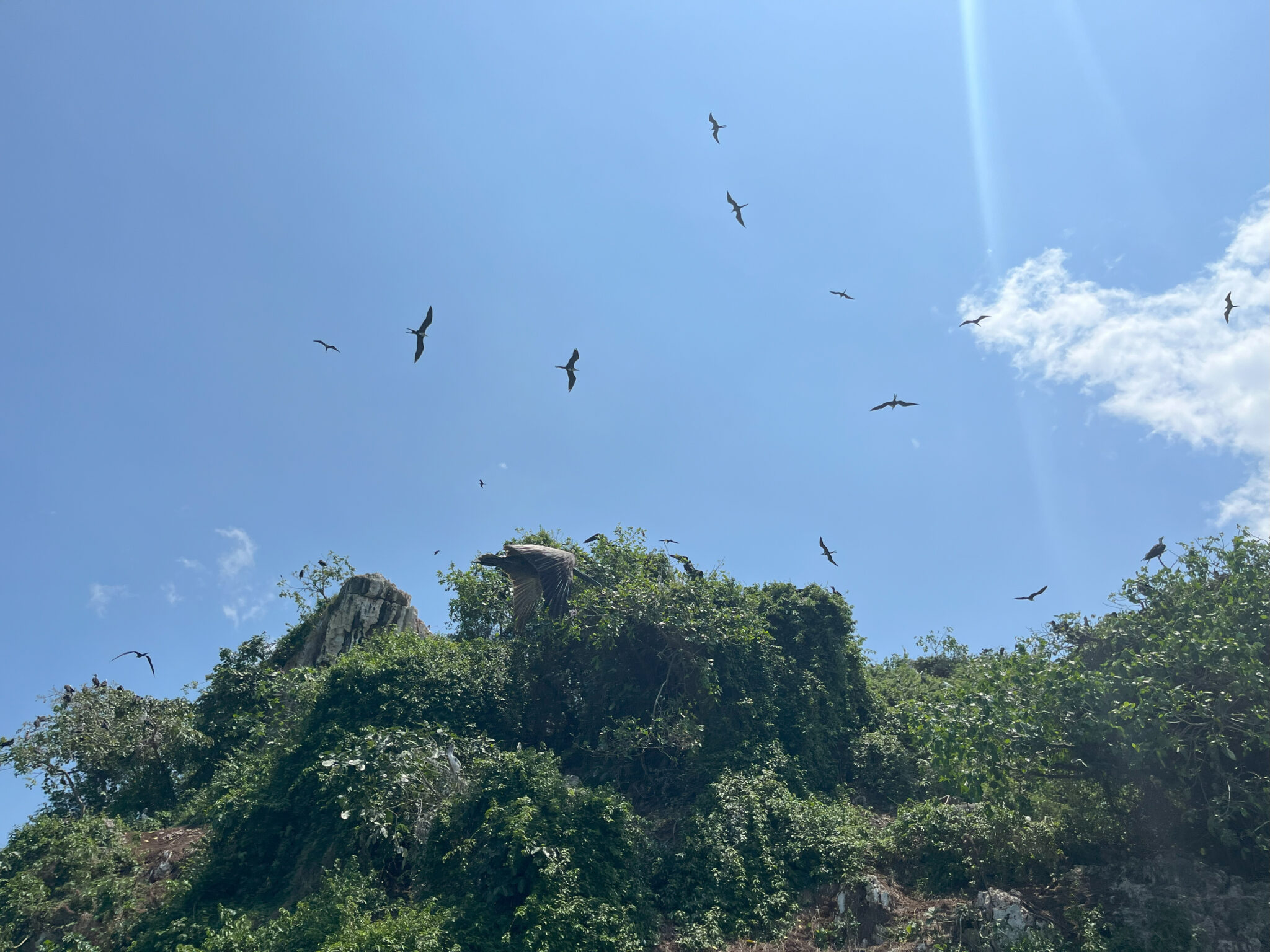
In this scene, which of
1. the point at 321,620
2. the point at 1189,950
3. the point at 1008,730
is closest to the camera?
the point at 1189,950

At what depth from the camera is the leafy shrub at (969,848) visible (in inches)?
477

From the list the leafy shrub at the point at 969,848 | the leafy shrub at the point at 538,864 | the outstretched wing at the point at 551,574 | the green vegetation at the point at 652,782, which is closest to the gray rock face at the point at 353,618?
the green vegetation at the point at 652,782

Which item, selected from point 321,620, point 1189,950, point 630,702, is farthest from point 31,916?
point 1189,950

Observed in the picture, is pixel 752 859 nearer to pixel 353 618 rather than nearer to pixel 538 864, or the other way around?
pixel 538 864

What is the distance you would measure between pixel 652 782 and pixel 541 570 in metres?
6.01

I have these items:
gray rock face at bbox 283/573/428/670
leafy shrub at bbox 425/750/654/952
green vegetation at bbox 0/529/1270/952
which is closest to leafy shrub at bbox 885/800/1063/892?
green vegetation at bbox 0/529/1270/952

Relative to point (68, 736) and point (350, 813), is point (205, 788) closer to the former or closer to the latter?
point (68, 736)

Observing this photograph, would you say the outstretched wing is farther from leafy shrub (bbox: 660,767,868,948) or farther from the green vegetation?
leafy shrub (bbox: 660,767,868,948)

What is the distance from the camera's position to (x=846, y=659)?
20156 mm

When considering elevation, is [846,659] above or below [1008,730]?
above

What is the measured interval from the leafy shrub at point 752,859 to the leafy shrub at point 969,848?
81 cm

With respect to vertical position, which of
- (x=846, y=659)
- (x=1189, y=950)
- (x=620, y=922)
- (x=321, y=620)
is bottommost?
(x=1189, y=950)

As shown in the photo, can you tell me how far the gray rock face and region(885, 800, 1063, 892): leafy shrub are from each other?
59.2 feet

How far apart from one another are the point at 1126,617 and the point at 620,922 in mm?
10779
